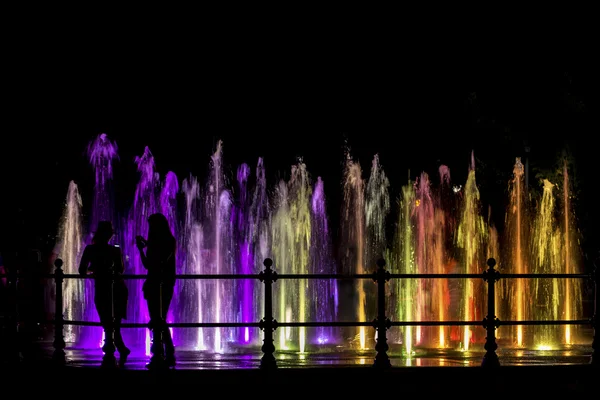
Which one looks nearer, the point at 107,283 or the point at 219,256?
the point at 107,283

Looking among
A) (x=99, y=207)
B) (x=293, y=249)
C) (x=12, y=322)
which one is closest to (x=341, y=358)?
(x=12, y=322)

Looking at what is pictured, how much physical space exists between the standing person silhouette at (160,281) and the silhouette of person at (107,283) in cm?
41

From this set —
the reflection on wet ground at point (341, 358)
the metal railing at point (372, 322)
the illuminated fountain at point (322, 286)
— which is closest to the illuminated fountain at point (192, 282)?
the illuminated fountain at point (322, 286)

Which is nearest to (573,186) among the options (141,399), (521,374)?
(521,374)

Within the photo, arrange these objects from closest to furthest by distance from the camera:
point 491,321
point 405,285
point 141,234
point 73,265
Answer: point 491,321 < point 405,285 < point 73,265 < point 141,234

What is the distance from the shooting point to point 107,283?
13.0 meters

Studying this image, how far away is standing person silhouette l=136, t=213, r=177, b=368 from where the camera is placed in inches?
496

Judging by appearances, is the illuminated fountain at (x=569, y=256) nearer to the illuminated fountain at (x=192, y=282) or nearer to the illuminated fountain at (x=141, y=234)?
the illuminated fountain at (x=192, y=282)

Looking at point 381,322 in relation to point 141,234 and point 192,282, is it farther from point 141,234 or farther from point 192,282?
point 141,234

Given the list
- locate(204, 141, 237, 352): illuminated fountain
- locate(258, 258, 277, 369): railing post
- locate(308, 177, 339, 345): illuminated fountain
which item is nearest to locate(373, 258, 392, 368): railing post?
locate(258, 258, 277, 369): railing post

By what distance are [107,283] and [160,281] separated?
71cm

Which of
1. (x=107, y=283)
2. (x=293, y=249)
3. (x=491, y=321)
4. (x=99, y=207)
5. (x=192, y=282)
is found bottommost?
(x=491, y=321)

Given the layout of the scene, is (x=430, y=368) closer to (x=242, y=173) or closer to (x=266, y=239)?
Result: (x=266, y=239)

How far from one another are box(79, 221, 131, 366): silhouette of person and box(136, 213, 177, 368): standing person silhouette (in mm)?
410
